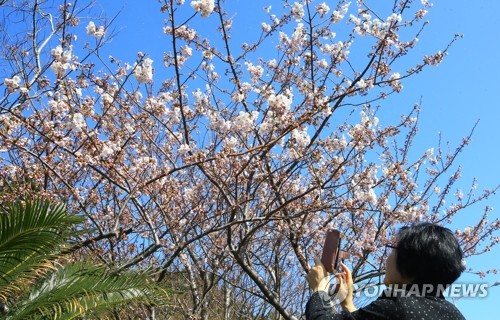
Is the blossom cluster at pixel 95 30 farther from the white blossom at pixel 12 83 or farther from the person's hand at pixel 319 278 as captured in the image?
the person's hand at pixel 319 278

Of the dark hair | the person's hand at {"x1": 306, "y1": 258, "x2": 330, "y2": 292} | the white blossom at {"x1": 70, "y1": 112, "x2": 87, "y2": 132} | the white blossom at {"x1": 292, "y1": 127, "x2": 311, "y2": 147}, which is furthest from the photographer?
the white blossom at {"x1": 292, "y1": 127, "x2": 311, "y2": 147}

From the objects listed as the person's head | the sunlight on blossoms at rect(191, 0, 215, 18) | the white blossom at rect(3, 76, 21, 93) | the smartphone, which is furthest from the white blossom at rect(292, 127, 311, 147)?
the person's head

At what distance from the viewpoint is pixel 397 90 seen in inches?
227

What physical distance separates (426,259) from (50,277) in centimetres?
338

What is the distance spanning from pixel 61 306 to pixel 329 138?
2936 mm

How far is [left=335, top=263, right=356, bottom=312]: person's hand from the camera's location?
1888mm

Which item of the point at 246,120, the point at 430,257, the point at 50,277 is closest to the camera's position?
the point at 430,257

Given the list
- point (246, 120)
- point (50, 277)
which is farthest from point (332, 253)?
point (246, 120)

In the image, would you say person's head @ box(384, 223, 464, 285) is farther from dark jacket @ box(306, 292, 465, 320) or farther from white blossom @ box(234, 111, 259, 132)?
white blossom @ box(234, 111, 259, 132)

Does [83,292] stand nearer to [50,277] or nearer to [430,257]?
[50,277]

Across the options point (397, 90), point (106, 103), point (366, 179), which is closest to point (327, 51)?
point (397, 90)

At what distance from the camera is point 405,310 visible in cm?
167

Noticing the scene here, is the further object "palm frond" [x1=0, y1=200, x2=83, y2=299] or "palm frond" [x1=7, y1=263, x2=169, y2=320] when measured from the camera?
"palm frond" [x1=7, y1=263, x2=169, y2=320]

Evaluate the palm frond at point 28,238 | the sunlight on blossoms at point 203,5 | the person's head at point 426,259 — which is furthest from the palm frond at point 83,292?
the person's head at point 426,259
